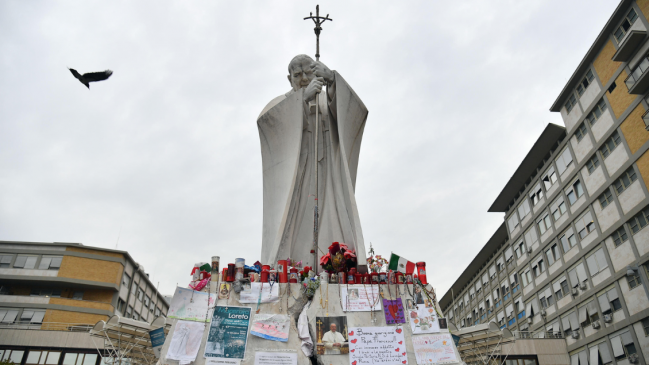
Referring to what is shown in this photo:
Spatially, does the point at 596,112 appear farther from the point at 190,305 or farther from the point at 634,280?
the point at 190,305

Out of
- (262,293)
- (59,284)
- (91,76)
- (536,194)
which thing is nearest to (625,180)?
(536,194)

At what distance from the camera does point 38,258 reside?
32.1 m

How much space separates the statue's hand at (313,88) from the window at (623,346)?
18.4m

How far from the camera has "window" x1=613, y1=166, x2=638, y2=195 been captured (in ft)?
75.2

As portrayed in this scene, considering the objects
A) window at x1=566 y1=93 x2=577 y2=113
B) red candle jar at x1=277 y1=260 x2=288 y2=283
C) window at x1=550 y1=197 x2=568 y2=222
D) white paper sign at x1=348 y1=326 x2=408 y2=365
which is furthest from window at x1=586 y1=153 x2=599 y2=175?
red candle jar at x1=277 y1=260 x2=288 y2=283

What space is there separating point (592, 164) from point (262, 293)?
22.5m

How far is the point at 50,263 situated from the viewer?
31969 mm

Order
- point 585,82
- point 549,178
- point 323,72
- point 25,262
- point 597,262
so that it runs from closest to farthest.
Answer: point 323,72 < point 597,262 < point 585,82 < point 549,178 < point 25,262

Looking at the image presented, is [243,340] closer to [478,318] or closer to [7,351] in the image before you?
[7,351]

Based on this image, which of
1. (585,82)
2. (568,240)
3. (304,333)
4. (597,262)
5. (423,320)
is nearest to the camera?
(304,333)

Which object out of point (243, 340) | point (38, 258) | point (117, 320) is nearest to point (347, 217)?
point (243, 340)

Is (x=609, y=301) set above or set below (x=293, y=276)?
above

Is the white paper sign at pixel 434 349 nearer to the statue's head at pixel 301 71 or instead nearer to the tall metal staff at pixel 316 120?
the tall metal staff at pixel 316 120

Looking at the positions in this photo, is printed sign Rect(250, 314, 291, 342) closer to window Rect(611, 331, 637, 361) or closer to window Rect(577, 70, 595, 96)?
window Rect(611, 331, 637, 361)
